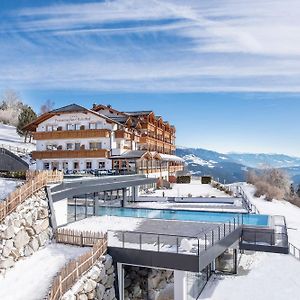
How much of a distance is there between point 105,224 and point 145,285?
555 centimetres

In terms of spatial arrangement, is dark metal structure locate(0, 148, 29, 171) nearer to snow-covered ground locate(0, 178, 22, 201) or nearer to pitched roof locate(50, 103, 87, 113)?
pitched roof locate(50, 103, 87, 113)

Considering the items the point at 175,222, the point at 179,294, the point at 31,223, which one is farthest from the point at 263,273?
the point at 31,223

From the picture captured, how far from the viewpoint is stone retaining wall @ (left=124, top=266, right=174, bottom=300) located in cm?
1781

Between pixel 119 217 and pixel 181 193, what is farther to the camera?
pixel 181 193

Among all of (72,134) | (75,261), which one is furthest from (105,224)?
(72,134)

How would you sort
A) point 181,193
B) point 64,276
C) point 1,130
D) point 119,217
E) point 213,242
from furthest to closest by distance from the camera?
point 1,130
point 181,193
point 119,217
point 213,242
point 64,276

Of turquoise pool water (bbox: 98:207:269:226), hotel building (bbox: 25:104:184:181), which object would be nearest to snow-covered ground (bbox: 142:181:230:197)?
hotel building (bbox: 25:104:184:181)

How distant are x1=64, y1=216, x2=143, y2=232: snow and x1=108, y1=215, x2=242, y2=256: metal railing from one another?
286cm

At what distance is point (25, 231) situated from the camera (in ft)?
55.7

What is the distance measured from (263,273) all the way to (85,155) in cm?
2858

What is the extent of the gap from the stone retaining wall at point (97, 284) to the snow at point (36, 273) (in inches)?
45.2

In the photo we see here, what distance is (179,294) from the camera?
1572 centimetres

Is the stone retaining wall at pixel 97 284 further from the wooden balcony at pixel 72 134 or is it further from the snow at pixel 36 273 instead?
the wooden balcony at pixel 72 134

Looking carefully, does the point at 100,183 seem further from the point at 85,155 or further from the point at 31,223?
the point at 85,155
